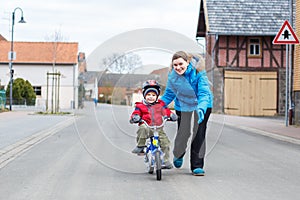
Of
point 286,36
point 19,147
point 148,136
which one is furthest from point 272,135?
point 148,136

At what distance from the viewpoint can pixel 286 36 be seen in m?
17.6


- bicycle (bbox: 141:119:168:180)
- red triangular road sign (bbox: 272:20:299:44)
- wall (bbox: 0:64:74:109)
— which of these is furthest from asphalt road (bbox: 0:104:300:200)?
wall (bbox: 0:64:74:109)

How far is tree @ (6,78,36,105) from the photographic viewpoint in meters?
47.8

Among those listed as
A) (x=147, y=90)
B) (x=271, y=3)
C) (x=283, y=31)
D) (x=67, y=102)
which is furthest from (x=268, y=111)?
(x=147, y=90)

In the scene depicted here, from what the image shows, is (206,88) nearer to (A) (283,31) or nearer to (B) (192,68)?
(B) (192,68)

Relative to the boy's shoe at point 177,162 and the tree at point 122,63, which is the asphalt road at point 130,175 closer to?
the boy's shoe at point 177,162

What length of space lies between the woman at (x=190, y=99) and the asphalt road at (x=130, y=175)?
14.4 inches

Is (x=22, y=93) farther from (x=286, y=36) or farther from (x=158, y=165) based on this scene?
(x=158, y=165)

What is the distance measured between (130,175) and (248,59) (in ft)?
86.5

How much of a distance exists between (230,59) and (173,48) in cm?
2572

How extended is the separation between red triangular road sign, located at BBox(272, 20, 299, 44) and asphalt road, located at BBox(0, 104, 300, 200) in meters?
6.26

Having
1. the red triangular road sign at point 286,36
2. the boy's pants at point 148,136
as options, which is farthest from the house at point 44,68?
the boy's pants at point 148,136

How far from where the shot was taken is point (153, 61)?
8.24 meters

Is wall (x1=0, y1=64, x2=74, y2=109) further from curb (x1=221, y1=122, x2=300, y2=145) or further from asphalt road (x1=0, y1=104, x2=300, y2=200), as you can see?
asphalt road (x1=0, y1=104, x2=300, y2=200)
